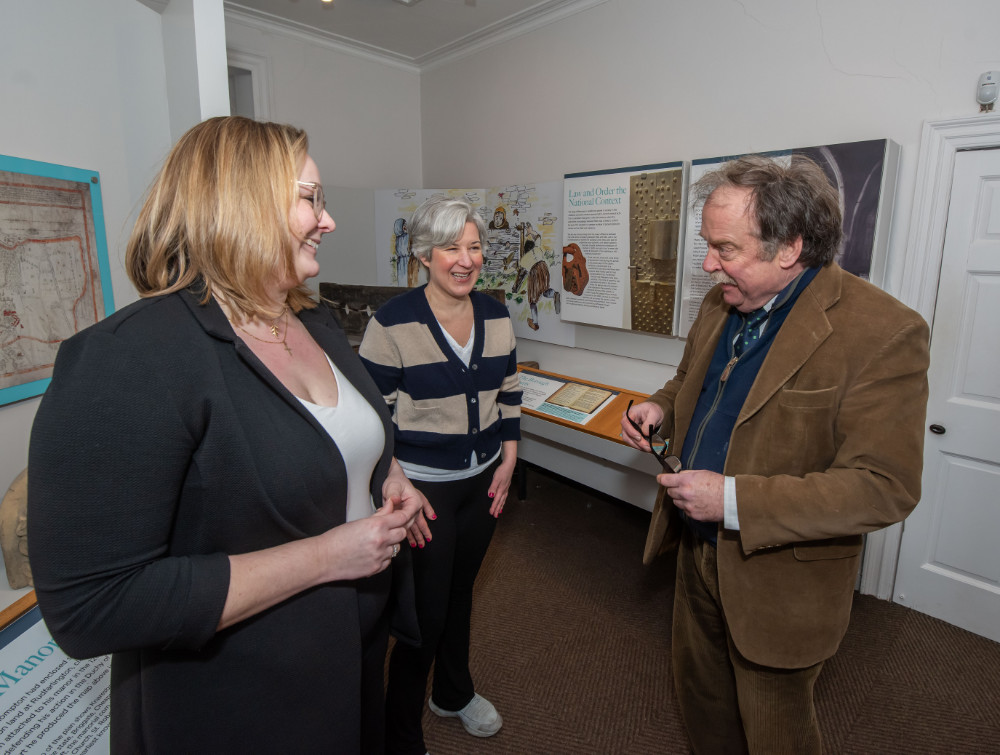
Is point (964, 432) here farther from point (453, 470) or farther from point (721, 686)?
point (453, 470)

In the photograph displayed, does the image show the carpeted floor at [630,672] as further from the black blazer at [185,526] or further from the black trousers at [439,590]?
the black blazer at [185,526]

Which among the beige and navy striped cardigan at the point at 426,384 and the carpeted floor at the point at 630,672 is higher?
the beige and navy striped cardigan at the point at 426,384

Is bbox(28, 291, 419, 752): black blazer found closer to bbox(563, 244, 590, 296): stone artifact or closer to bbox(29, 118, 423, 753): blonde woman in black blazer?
bbox(29, 118, 423, 753): blonde woman in black blazer

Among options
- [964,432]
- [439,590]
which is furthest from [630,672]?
[964,432]

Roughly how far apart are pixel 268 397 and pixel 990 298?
281cm

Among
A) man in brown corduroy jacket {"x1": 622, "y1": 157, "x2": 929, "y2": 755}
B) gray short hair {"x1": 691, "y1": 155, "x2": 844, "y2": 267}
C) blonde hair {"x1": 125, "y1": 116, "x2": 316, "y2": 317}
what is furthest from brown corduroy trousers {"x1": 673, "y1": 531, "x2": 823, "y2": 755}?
blonde hair {"x1": 125, "y1": 116, "x2": 316, "y2": 317}

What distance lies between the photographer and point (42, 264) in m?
1.62

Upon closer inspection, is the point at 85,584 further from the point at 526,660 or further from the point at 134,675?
the point at 526,660

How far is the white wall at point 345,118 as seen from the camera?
401 centimetres

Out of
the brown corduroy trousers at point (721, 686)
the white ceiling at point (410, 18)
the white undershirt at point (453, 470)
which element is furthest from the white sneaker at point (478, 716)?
the white ceiling at point (410, 18)

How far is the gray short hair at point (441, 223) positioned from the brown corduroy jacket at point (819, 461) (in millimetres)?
1005

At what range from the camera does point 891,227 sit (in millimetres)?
2467

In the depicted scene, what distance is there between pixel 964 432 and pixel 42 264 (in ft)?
11.6

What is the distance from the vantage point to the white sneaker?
2.00m
